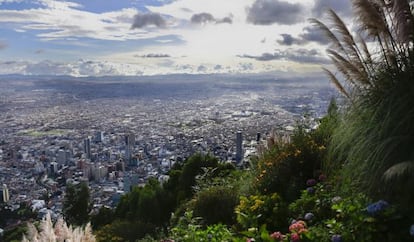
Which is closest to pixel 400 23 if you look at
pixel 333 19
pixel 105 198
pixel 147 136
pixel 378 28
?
pixel 378 28

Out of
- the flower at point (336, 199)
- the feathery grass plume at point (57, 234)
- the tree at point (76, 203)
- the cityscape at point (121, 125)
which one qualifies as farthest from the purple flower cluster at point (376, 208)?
the tree at point (76, 203)

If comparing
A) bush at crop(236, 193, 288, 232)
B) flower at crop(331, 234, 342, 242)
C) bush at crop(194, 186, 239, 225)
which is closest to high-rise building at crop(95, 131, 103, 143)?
bush at crop(194, 186, 239, 225)

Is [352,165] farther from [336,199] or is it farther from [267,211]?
[267,211]

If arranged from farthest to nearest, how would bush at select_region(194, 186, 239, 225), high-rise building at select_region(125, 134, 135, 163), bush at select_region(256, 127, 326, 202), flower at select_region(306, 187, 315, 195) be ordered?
1. high-rise building at select_region(125, 134, 135, 163)
2. bush at select_region(194, 186, 239, 225)
3. bush at select_region(256, 127, 326, 202)
4. flower at select_region(306, 187, 315, 195)

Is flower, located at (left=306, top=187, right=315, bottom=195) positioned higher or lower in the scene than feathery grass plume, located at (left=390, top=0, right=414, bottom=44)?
lower

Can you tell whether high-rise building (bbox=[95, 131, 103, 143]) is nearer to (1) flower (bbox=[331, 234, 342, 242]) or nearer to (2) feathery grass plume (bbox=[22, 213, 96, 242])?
(2) feathery grass plume (bbox=[22, 213, 96, 242])

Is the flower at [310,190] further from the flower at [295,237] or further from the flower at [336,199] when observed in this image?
the flower at [295,237]

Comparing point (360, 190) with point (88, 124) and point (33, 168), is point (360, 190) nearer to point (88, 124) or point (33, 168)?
point (33, 168)

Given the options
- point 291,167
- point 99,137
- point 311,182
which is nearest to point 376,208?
point 311,182
